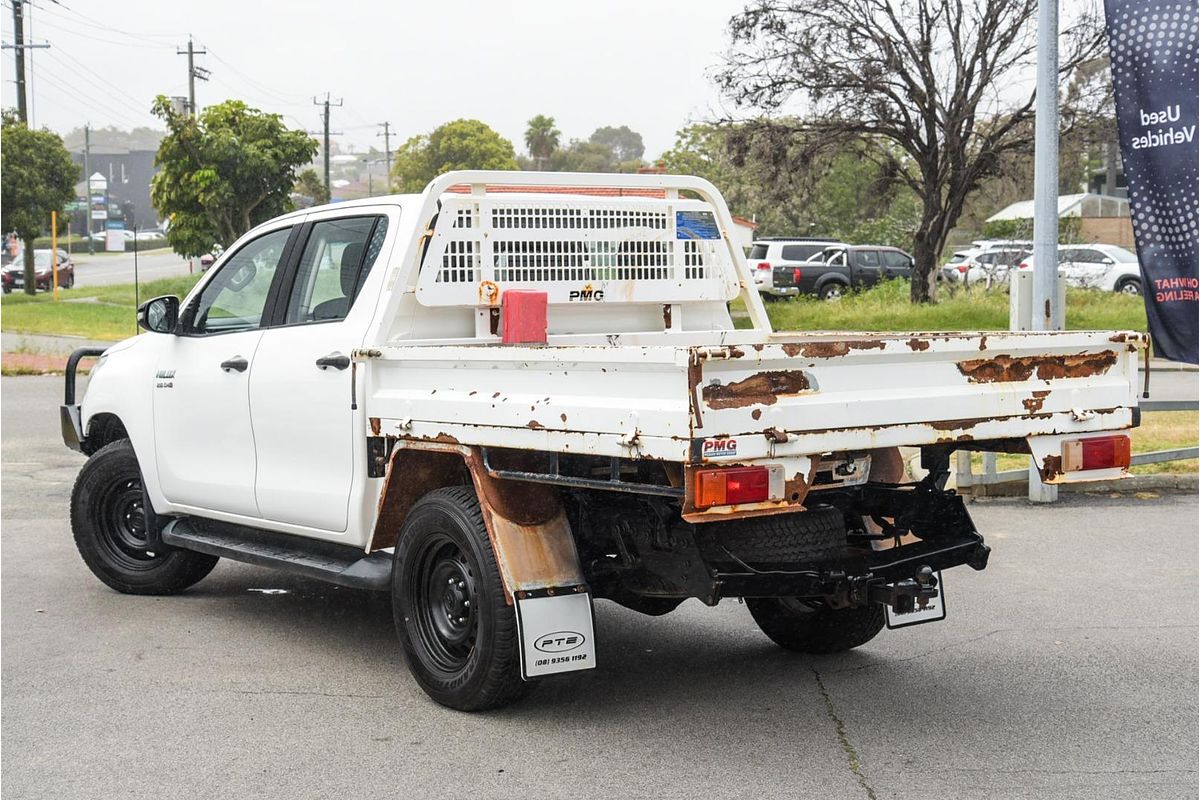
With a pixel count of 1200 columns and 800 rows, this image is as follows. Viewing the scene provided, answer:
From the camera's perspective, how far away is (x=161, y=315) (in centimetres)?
738

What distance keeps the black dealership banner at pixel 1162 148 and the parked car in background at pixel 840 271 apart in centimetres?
2696

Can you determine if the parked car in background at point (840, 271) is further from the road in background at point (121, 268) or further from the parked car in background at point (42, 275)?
the parked car in background at point (42, 275)

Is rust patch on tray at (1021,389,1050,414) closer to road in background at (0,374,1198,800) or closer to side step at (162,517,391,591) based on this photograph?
road in background at (0,374,1198,800)

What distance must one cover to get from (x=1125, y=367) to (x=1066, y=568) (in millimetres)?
3065

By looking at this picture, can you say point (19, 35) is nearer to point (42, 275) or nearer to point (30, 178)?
point (30, 178)

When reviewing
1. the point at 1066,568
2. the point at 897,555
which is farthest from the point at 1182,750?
the point at 1066,568

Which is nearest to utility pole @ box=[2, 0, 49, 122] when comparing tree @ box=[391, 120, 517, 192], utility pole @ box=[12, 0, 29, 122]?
utility pole @ box=[12, 0, 29, 122]

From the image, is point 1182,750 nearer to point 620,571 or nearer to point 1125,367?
point 1125,367

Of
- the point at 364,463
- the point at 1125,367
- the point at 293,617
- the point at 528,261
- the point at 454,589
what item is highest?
the point at 528,261

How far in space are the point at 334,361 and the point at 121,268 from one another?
70.5 metres

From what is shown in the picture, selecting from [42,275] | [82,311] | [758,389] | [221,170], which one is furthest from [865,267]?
[758,389]

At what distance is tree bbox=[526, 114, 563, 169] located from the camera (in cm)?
11925

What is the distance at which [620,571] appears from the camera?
5.55 metres

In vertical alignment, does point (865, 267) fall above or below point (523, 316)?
above
